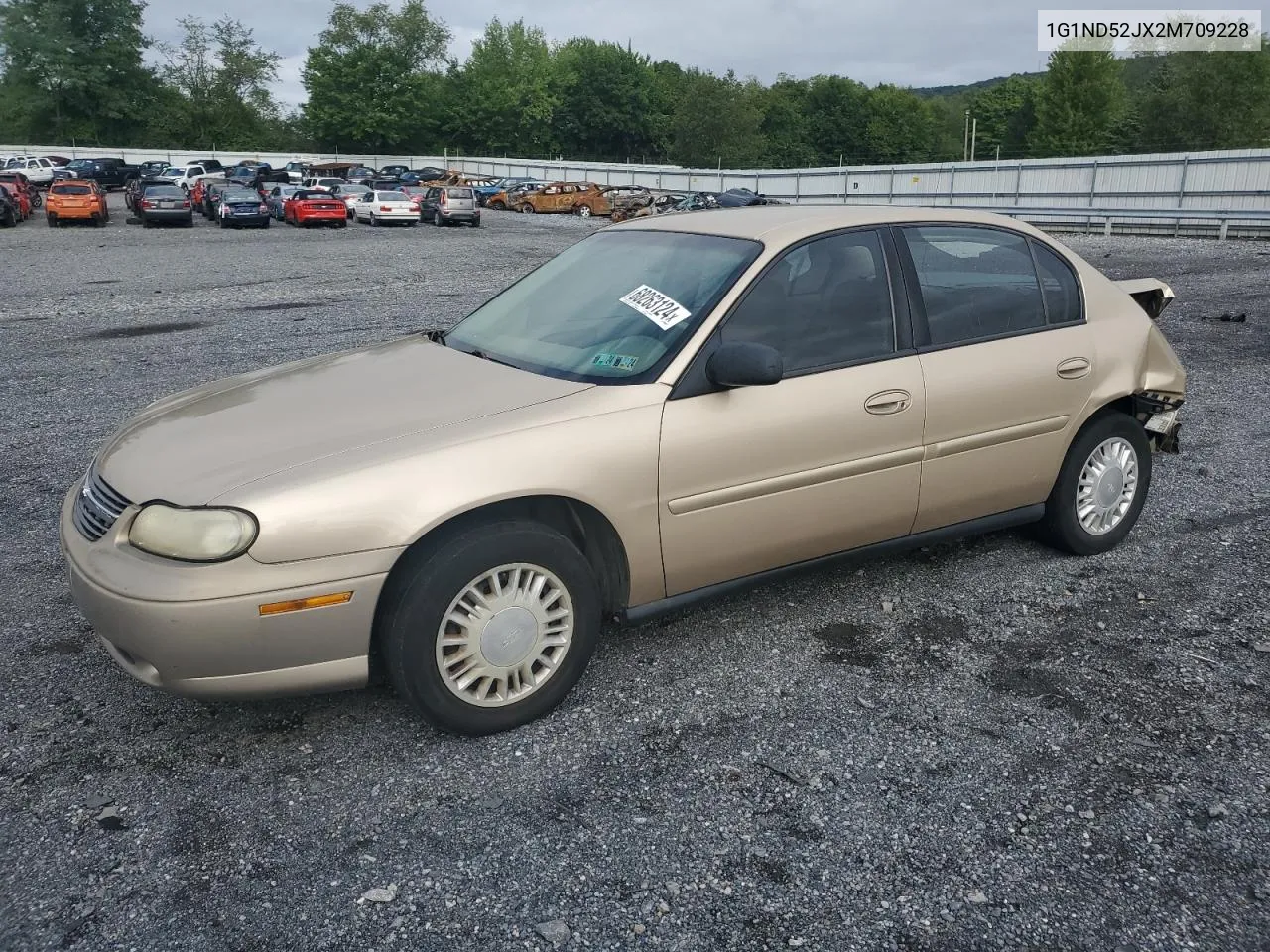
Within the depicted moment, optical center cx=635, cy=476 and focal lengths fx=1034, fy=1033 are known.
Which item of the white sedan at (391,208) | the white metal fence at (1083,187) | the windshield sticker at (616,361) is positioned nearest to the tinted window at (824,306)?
the windshield sticker at (616,361)

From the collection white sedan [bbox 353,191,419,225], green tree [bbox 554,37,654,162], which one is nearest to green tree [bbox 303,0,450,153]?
green tree [bbox 554,37,654,162]

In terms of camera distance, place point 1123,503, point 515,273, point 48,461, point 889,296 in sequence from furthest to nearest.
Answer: point 515,273, point 48,461, point 1123,503, point 889,296

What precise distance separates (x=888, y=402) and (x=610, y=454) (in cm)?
121

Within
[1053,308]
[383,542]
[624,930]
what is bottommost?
[624,930]

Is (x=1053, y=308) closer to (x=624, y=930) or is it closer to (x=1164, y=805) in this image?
(x=1164, y=805)

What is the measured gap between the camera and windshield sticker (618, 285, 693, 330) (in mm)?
3740

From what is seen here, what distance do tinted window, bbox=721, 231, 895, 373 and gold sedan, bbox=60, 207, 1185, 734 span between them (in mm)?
11

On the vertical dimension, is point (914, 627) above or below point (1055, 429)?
below

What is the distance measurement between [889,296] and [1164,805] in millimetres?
2071

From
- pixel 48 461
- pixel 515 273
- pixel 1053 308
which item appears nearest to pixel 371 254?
A: pixel 515 273

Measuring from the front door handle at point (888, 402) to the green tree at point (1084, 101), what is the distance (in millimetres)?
78895

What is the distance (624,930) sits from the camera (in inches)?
100

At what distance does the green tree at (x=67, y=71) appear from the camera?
261 feet

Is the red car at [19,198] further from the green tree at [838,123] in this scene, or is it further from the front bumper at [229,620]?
the green tree at [838,123]
